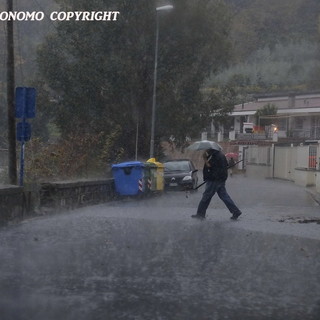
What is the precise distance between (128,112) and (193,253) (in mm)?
20350

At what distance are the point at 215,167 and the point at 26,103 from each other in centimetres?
413

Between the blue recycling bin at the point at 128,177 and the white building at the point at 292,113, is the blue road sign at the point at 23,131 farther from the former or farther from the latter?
the white building at the point at 292,113

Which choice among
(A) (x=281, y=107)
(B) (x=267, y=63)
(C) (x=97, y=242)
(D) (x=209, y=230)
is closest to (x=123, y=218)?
(D) (x=209, y=230)

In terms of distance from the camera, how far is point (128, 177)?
1911 cm

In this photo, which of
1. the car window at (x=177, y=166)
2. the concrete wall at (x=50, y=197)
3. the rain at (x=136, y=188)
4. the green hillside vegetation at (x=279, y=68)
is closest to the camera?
the rain at (x=136, y=188)

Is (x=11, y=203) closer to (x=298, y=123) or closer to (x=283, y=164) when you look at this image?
(x=283, y=164)

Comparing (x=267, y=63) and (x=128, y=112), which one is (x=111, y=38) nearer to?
(x=128, y=112)

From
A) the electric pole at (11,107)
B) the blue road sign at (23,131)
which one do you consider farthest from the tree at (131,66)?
the blue road sign at (23,131)

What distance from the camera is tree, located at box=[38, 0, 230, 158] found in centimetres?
2777

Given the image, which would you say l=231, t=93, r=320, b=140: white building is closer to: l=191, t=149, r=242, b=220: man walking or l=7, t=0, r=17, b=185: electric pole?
l=191, t=149, r=242, b=220: man walking

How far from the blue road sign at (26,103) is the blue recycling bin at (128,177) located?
6227 mm

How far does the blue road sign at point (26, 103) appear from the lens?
1292 centimetres

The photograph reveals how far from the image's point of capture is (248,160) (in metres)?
48.9

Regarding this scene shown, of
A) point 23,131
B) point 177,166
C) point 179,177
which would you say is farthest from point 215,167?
point 177,166
